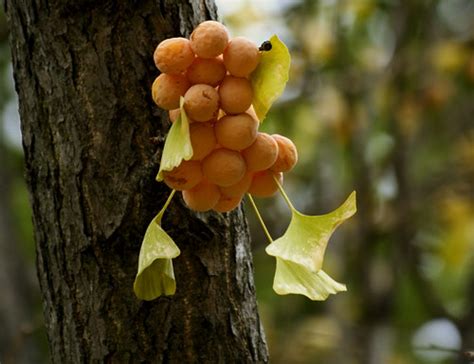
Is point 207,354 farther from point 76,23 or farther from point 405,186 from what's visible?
point 405,186

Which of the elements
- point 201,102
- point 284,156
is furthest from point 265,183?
point 201,102

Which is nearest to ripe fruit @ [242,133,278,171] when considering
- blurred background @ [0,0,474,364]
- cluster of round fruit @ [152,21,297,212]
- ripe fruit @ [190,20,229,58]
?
cluster of round fruit @ [152,21,297,212]

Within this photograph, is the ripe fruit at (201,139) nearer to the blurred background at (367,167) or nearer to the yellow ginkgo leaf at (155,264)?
the yellow ginkgo leaf at (155,264)

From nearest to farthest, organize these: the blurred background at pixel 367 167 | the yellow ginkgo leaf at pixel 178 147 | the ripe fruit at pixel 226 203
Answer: the yellow ginkgo leaf at pixel 178 147 → the ripe fruit at pixel 226 203 → the blurred background at pixel 367 167

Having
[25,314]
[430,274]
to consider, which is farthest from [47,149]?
[430,274]

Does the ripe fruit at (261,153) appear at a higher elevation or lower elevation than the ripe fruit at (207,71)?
lower

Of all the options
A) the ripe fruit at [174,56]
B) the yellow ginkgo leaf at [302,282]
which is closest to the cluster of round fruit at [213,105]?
the ripe fruit at [174,56]

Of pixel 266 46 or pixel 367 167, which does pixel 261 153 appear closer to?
pixel 266 46
